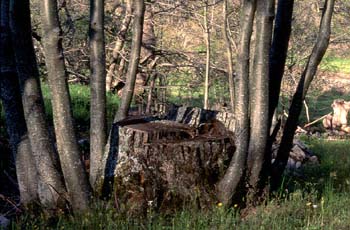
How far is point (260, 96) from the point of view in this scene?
21.1 ft

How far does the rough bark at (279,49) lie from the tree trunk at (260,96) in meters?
0.49

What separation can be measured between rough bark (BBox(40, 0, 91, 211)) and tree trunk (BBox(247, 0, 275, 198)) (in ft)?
5.54

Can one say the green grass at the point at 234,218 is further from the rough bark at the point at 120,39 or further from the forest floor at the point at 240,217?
the rough bark at the point at 120,39

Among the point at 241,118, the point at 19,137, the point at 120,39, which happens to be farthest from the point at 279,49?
the point at 120,39

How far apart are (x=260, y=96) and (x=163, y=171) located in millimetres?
1252

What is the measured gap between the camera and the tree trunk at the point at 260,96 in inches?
251

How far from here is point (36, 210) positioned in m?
6.39

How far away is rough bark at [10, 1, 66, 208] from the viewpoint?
19.9 ft

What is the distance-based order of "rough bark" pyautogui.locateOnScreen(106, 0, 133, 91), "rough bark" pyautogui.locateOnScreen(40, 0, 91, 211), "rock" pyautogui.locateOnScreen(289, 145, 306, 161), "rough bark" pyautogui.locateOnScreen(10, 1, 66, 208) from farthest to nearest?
"rough bark" pyautogui.locateOnScreen(106, 0, 133, 91) → "rock" pyautogui.locateOnScreen(289, 145, 306, 161) → "rough bark" pyautogui.locateOnScreen(10, 1, 66, 208) → "rough bark" pyautogui.locateOnScreen(40, 0, 91, 211)

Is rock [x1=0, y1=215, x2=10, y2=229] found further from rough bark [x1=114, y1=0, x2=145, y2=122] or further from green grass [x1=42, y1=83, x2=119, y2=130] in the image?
green grass [x1=42, y1=83, x2=119, y2=130]

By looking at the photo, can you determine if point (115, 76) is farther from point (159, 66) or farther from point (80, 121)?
point (80, 121)

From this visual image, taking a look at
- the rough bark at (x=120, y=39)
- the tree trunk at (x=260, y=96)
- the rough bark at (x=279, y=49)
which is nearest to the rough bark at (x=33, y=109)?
the tree trunk at (x=260, y=96)

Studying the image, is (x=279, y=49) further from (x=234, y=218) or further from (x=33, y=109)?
(x=33, y=109)

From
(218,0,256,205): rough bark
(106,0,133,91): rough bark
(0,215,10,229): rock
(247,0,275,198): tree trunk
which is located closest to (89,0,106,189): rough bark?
(0,215,10,229): rock
